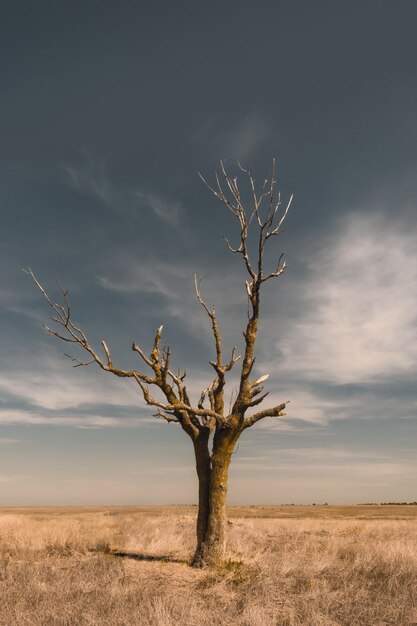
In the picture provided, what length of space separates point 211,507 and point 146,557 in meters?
2.77

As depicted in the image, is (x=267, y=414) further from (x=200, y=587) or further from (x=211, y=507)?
(x=200, y=587)

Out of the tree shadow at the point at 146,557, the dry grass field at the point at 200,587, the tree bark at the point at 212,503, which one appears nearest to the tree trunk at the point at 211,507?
the tree bark at the point at 212,503

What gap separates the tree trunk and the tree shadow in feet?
2.85

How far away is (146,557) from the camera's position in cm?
1366

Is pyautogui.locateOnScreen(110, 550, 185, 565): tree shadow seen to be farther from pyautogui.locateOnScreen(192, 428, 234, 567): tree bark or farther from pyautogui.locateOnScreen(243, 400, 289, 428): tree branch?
pyautogui.locateOnScreen(243, 400, 289, 428): tree branch

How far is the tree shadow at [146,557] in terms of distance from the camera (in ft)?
43.3

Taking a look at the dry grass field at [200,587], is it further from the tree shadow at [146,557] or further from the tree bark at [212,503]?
the tree bark at [212,503]

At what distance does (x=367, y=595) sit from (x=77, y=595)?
5.45 meters

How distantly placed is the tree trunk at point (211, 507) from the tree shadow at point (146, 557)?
868 mm

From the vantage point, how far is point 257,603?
27.5 feet

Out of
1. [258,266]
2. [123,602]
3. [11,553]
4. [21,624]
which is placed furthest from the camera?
[11,553]

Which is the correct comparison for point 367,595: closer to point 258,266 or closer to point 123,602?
point 123,602

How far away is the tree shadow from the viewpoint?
13195 millimetres

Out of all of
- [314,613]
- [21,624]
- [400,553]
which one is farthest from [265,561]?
[21,624]
